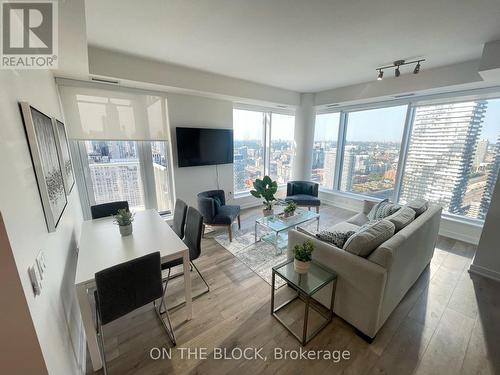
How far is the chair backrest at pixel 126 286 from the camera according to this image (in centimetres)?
135

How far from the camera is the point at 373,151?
4.44 m

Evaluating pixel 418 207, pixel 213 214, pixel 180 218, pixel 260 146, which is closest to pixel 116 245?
pixel 180 218

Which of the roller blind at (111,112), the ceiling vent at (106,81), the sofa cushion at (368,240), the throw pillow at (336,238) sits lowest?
the throw pillow at (336,238)

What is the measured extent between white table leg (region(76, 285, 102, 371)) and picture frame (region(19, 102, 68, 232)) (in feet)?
1.58

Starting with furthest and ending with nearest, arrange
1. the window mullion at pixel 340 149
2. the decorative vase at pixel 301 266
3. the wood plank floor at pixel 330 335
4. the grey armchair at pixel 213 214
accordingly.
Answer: the window mullion at pixel 340 149
the grey armchair at pixel 213 214
the decorative vase at pixel 301 266
the wood plank floor at pixel 330 335

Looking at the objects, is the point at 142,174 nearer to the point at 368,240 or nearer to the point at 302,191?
the point at 302,191

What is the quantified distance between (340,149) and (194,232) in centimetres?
420

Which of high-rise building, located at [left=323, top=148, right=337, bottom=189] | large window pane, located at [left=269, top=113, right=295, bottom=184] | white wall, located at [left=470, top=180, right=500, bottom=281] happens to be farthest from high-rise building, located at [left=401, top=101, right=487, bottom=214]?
large window pane, located at [left=269, top=113, right=295, bottom=184]

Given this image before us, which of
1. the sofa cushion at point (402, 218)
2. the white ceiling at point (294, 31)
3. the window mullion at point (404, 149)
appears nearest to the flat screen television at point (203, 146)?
the white ceiling at point (294, 31)

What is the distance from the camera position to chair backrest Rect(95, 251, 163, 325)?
135 centimetres

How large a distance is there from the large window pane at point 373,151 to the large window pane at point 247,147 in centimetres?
207

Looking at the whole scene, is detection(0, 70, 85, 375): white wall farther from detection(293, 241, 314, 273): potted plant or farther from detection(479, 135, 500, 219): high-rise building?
detection(479, 135, 500, 219): high-rise building

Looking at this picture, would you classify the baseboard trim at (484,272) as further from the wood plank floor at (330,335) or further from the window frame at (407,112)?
the window frame at (407,112)

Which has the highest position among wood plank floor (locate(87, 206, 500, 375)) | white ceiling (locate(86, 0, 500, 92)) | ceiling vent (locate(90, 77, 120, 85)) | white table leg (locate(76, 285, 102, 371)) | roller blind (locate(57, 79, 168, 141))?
white ceiling (locate(86, 0, 500, 92))
